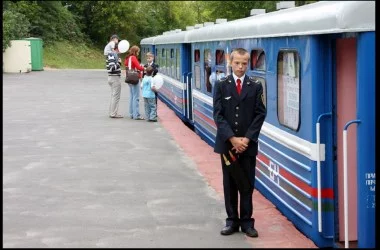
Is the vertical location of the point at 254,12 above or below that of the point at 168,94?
above

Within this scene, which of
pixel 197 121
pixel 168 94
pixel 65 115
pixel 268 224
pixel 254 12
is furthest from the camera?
pixel 168 94

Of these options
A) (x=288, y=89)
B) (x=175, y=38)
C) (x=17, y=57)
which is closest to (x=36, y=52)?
(x=17, y=57)

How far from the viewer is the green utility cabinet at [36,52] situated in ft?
125

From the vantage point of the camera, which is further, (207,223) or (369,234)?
(207,223)

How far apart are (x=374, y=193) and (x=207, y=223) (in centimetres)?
201

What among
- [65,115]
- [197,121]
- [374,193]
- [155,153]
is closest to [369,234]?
[374,193]

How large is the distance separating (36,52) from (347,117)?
3535 centimetres

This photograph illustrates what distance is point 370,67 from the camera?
4.84 meters

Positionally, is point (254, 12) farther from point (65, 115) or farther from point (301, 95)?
point (65, 115)

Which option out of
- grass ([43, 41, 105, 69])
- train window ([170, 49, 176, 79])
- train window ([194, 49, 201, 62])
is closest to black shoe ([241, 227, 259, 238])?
train window ([194, 49, 201, 62])

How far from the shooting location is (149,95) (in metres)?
15.0

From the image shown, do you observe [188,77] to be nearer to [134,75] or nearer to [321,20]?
[134,75]

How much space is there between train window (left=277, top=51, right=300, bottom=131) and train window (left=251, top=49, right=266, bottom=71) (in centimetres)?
61

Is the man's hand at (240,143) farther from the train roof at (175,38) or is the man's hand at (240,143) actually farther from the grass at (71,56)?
the grass at (71,56)
